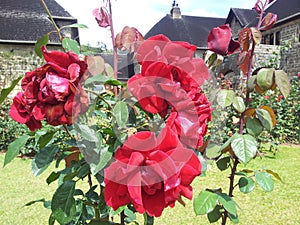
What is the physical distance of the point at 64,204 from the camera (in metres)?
0.66

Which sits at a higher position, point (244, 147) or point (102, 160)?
point (102, 160)

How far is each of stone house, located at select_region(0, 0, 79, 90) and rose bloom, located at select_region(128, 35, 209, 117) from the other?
893 centimetres

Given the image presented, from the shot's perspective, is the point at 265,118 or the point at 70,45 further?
the point at 265,118

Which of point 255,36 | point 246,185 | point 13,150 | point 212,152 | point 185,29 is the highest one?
point 185,29

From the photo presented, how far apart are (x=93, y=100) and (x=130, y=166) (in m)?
0.20

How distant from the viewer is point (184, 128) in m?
0.48

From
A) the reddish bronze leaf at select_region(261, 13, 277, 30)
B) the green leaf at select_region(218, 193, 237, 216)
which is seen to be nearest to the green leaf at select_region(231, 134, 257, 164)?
the green leaf at select_region(218, 193, 237, 216)

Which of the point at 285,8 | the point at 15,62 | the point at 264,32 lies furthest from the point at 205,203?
the point at 285,8

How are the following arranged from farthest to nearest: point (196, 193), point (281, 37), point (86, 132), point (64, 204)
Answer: point (281, 37) < point (196, 193) < point (64, 204) < point (86, 132)

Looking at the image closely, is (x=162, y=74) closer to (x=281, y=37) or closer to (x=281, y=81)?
(x=281, y=81)

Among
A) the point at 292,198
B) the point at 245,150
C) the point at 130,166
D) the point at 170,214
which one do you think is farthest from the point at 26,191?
the point at 130,166

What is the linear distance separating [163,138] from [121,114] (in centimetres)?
11

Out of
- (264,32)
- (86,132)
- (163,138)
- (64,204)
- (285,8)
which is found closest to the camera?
(163,138)

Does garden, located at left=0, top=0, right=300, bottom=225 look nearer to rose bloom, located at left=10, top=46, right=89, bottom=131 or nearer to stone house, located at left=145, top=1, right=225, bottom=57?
rose bloom, located at left=10, top=46, right=89, bottom=131
